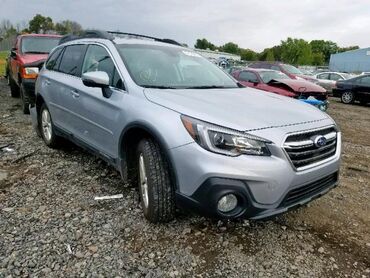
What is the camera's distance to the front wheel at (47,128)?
17.5 feet

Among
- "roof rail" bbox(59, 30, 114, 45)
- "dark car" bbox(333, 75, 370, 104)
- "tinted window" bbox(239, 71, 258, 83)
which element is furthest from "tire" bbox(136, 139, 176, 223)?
"dark car" bbox(333, 75, 370, 104)

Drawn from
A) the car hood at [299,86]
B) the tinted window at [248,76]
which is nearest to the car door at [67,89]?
the car hood at [299,86]

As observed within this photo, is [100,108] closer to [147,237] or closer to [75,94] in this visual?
[75,94]

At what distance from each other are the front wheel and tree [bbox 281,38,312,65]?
78752 millimetres

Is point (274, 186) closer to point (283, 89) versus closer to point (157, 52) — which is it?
point (157, 52)

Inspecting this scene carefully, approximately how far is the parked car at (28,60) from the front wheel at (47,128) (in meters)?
1.96

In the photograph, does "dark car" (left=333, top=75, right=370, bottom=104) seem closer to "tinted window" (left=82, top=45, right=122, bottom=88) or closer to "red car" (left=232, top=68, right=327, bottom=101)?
"red car" (left=232, top=68, right=327, bottom=101)

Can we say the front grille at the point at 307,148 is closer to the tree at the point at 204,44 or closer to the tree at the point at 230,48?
the tree at the point at 204,44

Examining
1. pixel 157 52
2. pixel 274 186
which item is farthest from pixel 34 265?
pixel 157 52

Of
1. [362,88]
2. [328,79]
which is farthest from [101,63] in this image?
[328,79]

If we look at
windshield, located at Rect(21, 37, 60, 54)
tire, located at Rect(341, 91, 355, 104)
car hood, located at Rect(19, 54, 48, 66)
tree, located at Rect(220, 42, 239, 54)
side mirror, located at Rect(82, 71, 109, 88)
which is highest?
tree, located at Rect(220, 42, 239, 54)

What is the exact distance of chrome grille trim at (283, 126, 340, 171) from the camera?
2.79 m

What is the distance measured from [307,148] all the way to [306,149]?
17 millimetres

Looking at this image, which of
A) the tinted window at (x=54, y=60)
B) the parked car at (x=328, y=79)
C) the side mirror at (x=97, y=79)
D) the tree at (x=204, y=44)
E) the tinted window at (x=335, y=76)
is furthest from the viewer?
the tree at (x=204, y=44)
